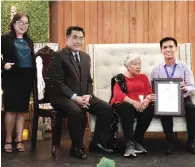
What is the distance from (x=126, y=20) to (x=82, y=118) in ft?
6.72

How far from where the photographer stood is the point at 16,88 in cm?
371

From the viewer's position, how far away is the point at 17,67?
3656mm

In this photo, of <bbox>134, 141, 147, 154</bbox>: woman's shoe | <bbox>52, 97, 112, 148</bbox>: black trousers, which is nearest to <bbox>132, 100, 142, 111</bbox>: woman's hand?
<bbox>52, 97, 112, 148</bbox>: black trousers

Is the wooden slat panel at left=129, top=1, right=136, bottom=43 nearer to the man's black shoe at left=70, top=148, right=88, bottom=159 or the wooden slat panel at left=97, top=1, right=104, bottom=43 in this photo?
the wooden slat panel at left=97, top=1, right=104, bottom=43

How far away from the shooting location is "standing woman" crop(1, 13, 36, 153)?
3.66 meters

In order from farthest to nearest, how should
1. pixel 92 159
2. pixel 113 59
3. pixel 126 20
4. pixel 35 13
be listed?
pixel 126 20
pixel 35 13
pixel 113 59
pixel 92 159

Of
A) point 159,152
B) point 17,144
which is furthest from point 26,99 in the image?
point 159,152

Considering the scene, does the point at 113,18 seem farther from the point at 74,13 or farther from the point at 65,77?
the point at 65,77

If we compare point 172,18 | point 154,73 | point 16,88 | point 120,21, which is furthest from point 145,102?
point 172,18

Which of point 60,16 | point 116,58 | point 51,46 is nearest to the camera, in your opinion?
point 116,58

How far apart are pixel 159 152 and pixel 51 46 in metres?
1.87

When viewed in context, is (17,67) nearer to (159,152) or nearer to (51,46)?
(51,46)

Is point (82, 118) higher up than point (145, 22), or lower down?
lower down

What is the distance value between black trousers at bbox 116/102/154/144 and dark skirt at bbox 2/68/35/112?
0.96 m
